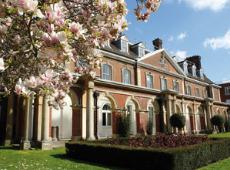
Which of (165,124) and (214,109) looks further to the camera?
(214,109)

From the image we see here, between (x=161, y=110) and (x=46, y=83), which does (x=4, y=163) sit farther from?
(x=161, y=110)

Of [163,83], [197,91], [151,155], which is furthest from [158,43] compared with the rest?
[151,155]

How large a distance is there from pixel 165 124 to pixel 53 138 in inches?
544

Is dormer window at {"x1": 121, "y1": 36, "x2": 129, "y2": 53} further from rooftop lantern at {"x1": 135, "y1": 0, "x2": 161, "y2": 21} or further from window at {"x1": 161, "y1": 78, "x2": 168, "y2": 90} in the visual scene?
rooftop lantern at {"x1": 135, "y1": 0, "x2": 161, "y2": 21}

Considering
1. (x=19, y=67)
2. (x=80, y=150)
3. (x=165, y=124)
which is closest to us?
(x=19, y=67)

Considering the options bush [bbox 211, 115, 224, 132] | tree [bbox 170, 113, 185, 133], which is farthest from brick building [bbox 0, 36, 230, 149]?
bush [bbox 211, 115, 224, 132]

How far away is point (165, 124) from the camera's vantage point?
89.1 ft

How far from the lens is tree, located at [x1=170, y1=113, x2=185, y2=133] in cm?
2570

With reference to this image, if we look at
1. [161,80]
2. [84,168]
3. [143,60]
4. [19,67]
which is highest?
[143,60]

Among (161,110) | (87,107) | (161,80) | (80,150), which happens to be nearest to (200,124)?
Answer: (161,80)

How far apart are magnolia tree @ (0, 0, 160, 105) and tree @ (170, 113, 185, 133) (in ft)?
71.3

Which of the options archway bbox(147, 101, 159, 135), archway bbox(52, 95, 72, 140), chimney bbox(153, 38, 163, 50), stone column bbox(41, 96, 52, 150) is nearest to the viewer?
stone column bbox(41, 96, 52, 150)

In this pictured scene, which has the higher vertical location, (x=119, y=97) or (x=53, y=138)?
(x=119, y=97)

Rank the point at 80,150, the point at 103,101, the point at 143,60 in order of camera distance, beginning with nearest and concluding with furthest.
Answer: the point at 80,150, the point at 103,101, the point at 143,60
